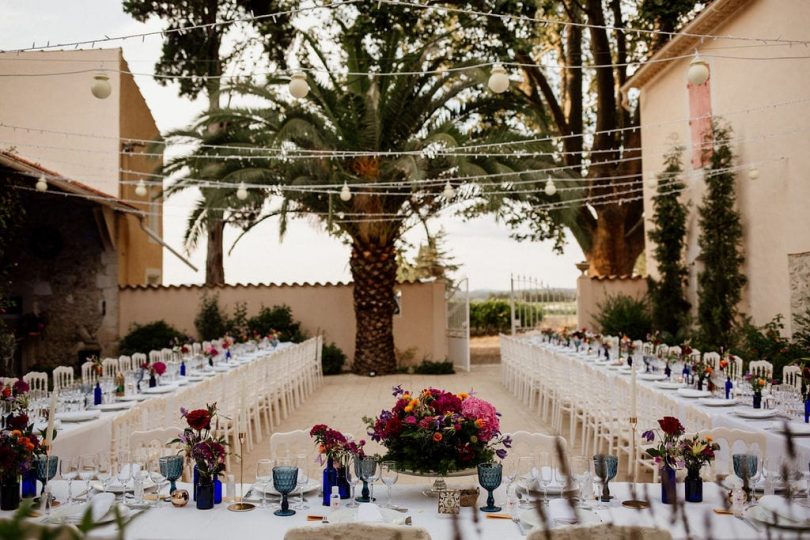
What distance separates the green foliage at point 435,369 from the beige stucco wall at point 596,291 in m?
3.13

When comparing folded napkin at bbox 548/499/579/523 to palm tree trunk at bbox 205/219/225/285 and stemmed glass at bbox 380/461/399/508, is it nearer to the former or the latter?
stemmed glass at bbox 380/461/399/508

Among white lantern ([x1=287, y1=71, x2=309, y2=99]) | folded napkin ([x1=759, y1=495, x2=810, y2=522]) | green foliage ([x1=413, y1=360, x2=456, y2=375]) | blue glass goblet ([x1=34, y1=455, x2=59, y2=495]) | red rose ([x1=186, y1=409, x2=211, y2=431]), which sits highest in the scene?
white lantern ([x1=287, y1=71, x2=309, y2=99])

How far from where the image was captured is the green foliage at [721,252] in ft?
42.2

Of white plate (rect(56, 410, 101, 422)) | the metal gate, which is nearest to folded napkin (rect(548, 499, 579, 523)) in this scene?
white plate (rect(56, 410, 101, 422))

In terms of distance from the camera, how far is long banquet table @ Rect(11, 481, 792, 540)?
11.0 feet

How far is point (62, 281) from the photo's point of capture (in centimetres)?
1589

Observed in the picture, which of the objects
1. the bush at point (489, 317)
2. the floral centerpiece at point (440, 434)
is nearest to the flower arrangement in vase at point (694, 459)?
the floral centerpiece at point (440, 434)

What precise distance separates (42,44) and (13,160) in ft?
16.9

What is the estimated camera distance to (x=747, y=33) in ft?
40.7

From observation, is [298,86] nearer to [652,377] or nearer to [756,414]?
[756,414]

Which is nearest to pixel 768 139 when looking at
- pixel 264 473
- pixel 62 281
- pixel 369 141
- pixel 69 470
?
pixel 369 141

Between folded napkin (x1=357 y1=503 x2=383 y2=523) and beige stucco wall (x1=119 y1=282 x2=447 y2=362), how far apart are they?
1370 cm

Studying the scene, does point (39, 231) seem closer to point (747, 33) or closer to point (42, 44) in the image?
point (42, 44)

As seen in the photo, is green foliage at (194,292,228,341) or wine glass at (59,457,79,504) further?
green foliage at (194,292,228,341)
